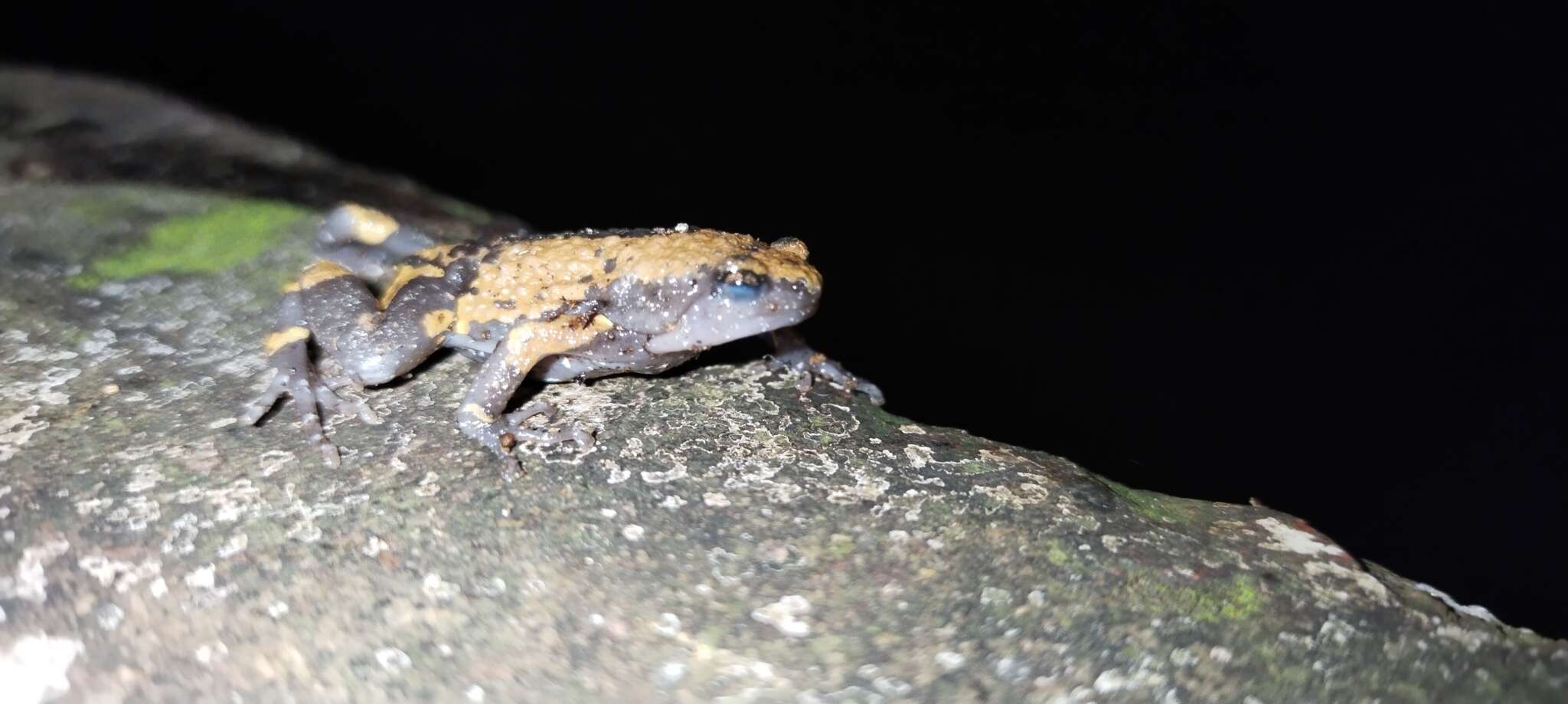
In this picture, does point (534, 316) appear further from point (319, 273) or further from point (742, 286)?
point (319, 273)

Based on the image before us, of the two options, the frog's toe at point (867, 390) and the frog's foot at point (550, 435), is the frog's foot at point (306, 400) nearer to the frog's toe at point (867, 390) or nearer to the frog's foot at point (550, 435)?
the frog's foot at point (550, 435)

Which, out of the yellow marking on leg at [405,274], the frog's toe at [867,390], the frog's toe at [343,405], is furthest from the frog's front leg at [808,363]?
the frog's toe at [343,405]

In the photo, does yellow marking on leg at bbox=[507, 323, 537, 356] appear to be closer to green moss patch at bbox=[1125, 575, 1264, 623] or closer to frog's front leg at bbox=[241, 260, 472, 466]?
frog's front leg at bbox=[241, 260, 472, 466]

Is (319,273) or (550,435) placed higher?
(319,273)

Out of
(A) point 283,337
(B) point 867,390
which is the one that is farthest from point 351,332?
(B) point 867,390

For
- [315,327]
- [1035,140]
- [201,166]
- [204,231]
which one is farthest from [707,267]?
[1035,140]

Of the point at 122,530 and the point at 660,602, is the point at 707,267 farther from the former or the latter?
the point at 122,530
